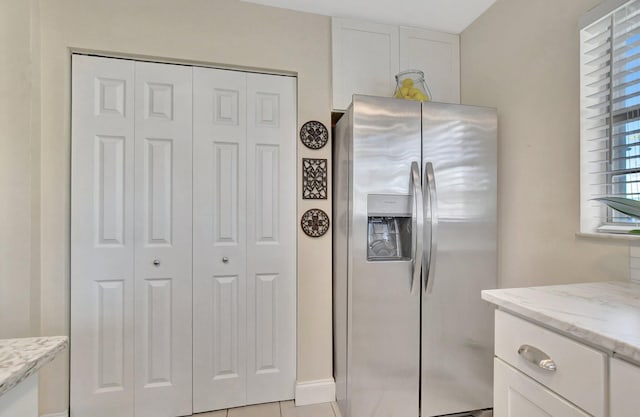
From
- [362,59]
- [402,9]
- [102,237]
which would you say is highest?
[402,9]

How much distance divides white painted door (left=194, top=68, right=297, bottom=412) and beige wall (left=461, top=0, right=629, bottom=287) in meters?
1.30

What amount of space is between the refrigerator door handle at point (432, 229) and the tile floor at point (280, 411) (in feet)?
3.16

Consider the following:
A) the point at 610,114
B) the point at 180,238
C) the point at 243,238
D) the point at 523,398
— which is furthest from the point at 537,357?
the point at 180,238

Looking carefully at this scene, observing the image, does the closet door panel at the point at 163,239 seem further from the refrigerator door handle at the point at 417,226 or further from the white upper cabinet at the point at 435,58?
the white upper cabinet at the point at 435,58

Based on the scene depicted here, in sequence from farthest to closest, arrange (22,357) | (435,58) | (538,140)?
(435,58) < (538,140) < (22,357)

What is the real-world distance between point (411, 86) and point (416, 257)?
3.37ft

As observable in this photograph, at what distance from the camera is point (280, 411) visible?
1.73m

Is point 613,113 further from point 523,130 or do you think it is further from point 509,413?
point 509,413

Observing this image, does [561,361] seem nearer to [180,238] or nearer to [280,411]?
[280,411]

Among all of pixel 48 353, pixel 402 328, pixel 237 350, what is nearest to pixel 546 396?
pixel 402 328

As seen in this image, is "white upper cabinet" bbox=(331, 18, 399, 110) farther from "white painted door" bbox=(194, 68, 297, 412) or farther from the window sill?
the window sill

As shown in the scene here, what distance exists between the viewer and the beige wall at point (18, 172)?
1.34 metres

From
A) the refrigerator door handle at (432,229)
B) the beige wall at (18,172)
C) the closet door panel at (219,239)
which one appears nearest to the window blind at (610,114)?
the refrigerator door handle at (432,229)

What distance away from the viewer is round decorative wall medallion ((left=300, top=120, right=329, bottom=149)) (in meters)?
1.83
